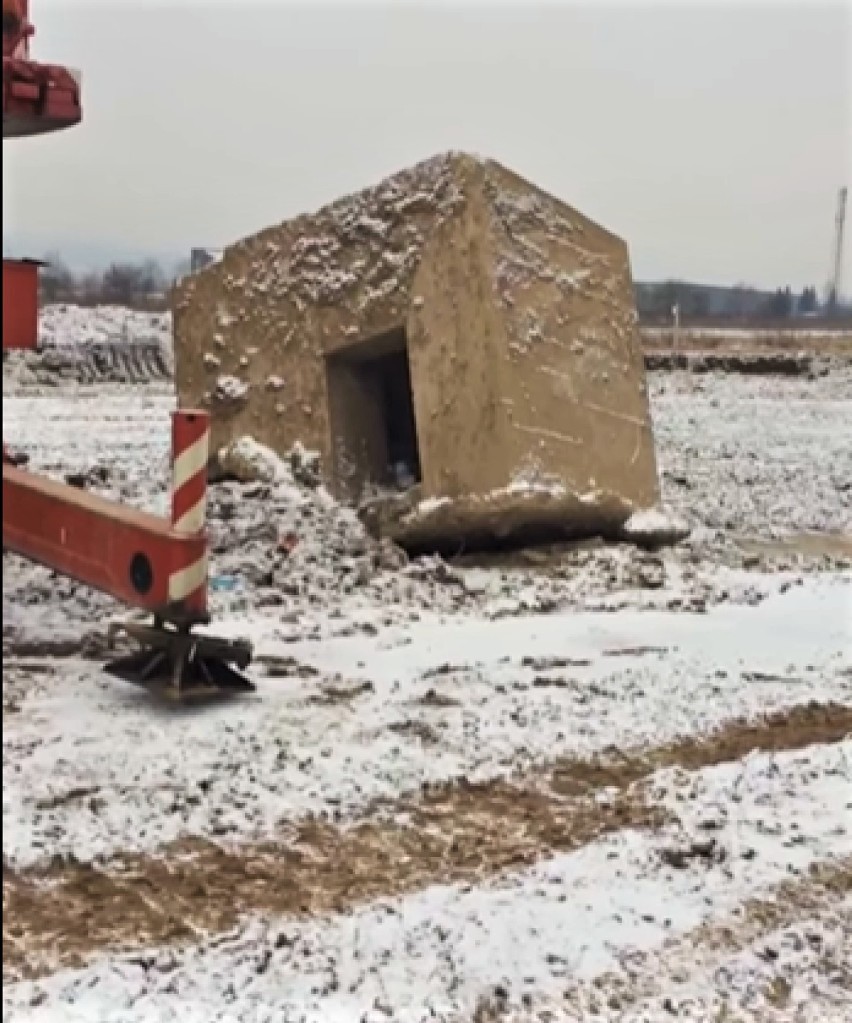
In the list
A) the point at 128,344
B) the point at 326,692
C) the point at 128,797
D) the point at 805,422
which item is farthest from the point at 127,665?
the point at 805,422

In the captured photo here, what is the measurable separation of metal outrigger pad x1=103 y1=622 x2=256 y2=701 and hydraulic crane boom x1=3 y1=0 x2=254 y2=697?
12 centimetres

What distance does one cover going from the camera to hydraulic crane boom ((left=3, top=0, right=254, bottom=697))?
703 mm

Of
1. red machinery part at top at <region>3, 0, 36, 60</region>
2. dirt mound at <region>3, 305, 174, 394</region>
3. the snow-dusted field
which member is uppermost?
red machinery part at top at <region>3, 0, 36, 60</region>

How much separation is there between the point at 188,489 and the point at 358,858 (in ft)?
3.49

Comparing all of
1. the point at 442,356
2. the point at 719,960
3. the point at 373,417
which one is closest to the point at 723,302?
the point at 719,960

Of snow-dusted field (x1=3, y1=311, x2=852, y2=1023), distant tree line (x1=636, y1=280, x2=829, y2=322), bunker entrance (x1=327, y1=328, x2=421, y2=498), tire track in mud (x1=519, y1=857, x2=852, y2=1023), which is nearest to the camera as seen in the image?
snow-dusted field (x1=3, y1=311, x2=852, y2=1023)

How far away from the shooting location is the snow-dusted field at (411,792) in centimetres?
95

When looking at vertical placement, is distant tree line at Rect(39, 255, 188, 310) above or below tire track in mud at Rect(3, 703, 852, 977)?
above

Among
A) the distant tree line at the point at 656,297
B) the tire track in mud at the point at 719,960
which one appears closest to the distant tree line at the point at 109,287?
the distant tree line at the point at 656,297

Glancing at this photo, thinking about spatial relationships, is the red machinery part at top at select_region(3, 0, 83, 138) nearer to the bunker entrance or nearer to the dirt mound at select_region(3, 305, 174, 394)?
the dirt mound at select_region(3, 305, 174, 394)

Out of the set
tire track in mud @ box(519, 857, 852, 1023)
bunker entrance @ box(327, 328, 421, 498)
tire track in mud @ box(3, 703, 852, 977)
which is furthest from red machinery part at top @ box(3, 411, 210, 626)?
bunker entrance @ box(327, 328, 421, 498)

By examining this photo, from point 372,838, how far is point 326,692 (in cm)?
37

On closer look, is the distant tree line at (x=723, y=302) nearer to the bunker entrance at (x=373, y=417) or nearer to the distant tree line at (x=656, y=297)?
the distant tree line at (x=656, y=297)

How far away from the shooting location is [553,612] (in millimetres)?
4680
